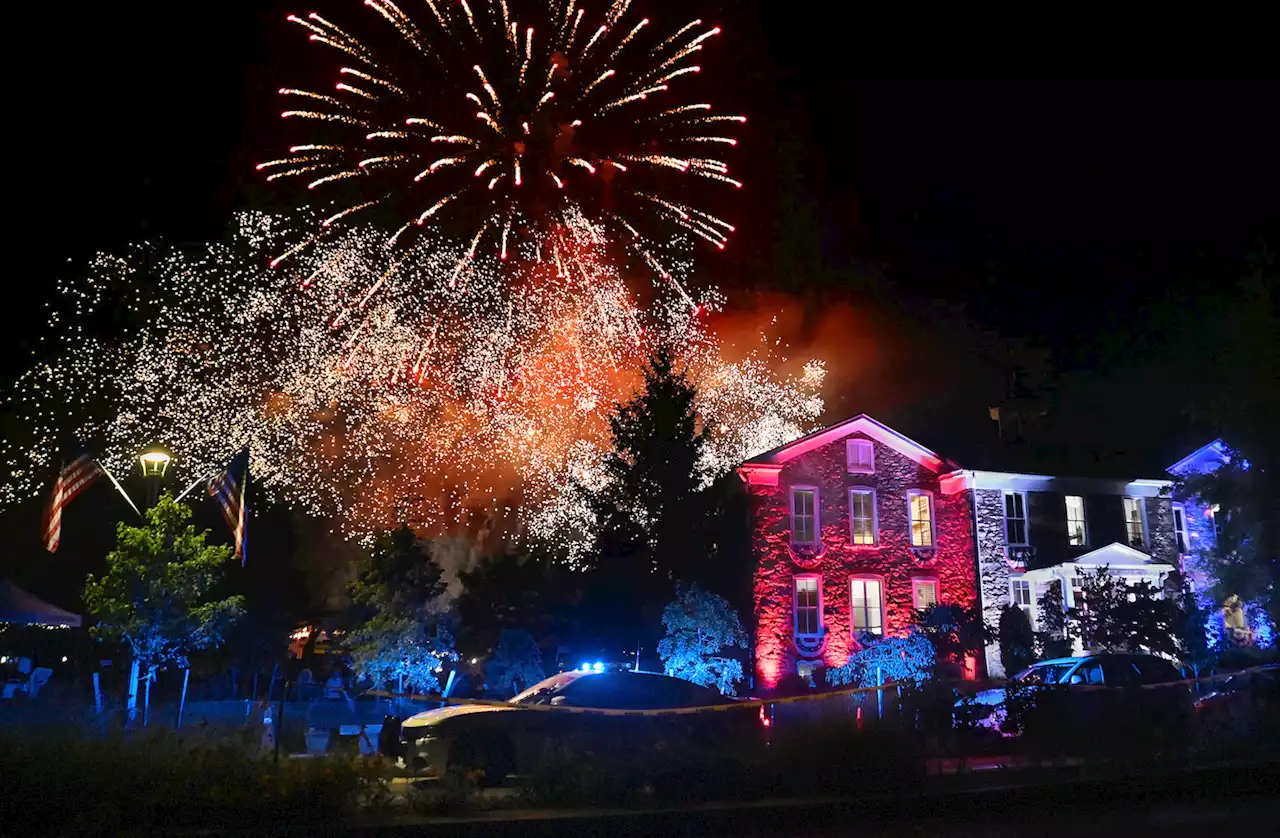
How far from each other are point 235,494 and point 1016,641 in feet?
56.6

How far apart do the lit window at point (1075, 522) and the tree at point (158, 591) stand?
23.4 meters

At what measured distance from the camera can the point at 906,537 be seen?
28.6m

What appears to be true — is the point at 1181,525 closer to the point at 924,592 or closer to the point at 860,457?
the point at 924,592

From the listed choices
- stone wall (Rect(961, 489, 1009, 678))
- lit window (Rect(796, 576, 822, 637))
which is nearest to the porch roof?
stone wall (Rect(961, 489, 1009, 678))

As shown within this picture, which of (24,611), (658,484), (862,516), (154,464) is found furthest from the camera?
(658,484)

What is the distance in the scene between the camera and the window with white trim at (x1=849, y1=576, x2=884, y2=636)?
27.6 metres

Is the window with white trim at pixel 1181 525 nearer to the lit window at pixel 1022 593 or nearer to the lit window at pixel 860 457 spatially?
the lit window at pixel 1022 593

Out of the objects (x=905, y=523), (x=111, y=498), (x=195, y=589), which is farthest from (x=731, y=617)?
(x=111, y=498)

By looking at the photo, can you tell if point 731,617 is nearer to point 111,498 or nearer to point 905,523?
point 905,523

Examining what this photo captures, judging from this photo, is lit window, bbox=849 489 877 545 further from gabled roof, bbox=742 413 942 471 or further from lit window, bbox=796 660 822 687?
lit window, bbox=796 660 822 687

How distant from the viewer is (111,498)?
45344mm

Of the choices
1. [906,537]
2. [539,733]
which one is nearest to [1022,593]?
[906,537]

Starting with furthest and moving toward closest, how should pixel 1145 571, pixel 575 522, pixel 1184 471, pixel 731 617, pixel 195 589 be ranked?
pixel 575 522 → pixel 1184 471 → pixel 1145 571 → pixel 731 617 → pixel 195 589

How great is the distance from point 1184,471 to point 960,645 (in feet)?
43.2
